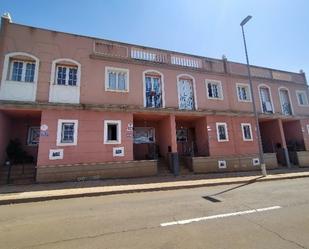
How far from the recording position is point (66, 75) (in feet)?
44.6

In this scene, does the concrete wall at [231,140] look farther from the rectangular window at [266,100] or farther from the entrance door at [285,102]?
the entrance door at [285,102]

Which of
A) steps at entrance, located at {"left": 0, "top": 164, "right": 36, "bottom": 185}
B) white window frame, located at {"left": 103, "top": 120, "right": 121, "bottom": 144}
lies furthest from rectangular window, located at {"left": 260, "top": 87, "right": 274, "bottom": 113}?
steps at entrance, located at {"left": 0, "top": 164, "right": 36, "bottom": 185}

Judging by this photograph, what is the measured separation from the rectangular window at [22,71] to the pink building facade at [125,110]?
0.19ft

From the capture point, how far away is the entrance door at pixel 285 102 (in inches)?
795

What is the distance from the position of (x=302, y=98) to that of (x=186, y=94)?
1388 cm

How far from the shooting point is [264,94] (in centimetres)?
1977

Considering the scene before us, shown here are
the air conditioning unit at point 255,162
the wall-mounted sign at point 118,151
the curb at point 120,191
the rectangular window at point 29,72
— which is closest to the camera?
the curb at point 120,191

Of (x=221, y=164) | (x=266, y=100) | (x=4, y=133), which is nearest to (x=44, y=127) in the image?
(x=4, y=133)

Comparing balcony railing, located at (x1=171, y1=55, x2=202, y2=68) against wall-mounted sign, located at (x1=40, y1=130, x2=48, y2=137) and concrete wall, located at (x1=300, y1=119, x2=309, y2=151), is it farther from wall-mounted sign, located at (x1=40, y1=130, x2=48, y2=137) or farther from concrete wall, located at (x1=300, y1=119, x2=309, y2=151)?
concrete wall, located at (x1=300, y1=119, x2=309, y2=151)

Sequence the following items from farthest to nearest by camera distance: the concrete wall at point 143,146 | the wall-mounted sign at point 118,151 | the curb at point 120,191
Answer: the concrete wall at point 143,146 < the wall-mounted sign at point 118,151 < the curb at point 120,191

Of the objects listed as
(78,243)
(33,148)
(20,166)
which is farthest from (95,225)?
(33,148)

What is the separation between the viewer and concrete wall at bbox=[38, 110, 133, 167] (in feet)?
38.9

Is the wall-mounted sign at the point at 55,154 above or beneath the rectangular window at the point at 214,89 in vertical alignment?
beneath

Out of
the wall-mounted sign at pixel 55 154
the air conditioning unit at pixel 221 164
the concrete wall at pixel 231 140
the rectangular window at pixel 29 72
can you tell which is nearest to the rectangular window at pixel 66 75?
the rectangular window at pixel 29 72
